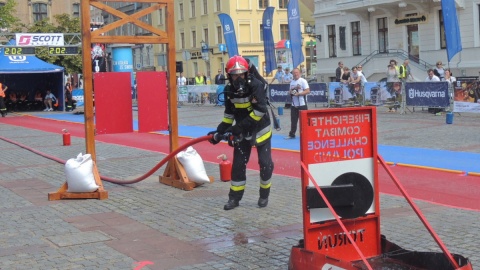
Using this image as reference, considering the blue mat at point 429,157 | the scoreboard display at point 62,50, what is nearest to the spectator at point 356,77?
the blue mat at point 429,157

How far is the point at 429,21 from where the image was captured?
4056cm

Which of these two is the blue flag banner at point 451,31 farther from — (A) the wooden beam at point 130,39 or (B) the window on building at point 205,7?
(B) the window on building at point 205,7

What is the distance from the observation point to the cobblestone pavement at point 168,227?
22.6ft

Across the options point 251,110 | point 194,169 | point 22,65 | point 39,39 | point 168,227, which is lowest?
point 168,227

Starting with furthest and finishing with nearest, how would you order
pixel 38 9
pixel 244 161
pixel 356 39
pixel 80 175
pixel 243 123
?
pixel 38 9 → pixel 356 39 → pixel 80 175 → pixel 244 161 → pixel 243 123

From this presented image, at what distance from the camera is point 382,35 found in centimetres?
4422

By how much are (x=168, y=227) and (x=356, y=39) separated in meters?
39.9

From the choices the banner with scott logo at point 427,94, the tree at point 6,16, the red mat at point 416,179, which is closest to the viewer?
the red mat at point 416,179

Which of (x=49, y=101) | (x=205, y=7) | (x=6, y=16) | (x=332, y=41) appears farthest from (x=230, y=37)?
(x=205, y=7)

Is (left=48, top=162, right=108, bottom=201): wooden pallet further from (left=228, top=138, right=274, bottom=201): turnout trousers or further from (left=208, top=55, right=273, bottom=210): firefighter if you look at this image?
(left=228, top=138, right=274, bottom=201): turnout trousers

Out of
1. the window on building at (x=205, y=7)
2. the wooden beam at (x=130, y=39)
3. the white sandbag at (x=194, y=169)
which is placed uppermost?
the window on building at (x=205, y=7)

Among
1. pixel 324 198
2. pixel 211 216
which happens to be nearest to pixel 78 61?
pixel 211 216

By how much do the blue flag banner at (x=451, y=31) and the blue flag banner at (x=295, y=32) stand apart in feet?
23.9

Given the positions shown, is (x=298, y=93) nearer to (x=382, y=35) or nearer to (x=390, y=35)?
(x=390, y=35)
